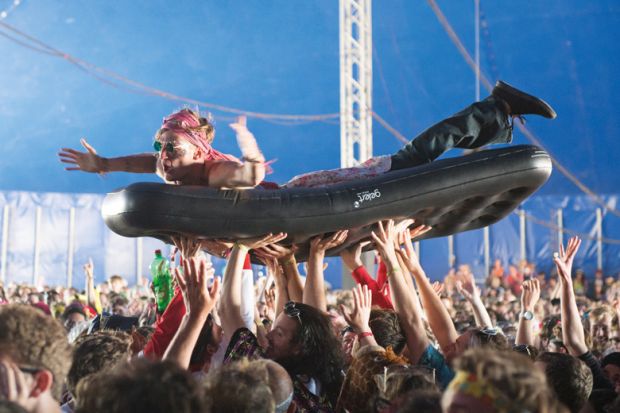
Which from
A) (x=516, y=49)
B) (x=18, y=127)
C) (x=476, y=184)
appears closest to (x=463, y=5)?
(x=516, y=49)

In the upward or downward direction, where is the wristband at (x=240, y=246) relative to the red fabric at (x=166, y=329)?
upward

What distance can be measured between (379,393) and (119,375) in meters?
0.95

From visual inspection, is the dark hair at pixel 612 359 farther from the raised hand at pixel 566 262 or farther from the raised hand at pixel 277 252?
the raised hand at pixel 277 252

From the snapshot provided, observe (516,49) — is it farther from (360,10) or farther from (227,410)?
(227,410)

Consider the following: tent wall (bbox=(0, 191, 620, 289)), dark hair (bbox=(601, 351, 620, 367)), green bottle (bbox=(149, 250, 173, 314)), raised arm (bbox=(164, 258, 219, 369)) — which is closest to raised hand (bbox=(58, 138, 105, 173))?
green bottle (bbox=(149, 250, 173, 314))

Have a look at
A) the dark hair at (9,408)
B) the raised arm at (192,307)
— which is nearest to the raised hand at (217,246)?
the raised arm at (192,307)

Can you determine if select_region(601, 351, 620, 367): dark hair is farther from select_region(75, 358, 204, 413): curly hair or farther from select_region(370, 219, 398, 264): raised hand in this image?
select_region(75, 358, 204, 413): curly hair

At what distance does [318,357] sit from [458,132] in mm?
1649

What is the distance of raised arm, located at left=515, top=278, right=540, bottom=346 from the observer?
3.72 m

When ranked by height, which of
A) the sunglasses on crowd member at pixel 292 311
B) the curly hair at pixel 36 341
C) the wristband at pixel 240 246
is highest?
the wristband at pixel 240 246

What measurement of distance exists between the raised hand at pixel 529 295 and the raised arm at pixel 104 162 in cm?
190

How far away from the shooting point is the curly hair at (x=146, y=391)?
1.49m

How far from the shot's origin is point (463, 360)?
1692mm

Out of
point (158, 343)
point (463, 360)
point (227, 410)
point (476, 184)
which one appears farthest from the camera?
point (476, 184)
